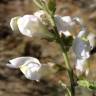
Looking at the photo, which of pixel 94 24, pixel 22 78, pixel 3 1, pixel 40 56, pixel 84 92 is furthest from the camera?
pixel 3 1

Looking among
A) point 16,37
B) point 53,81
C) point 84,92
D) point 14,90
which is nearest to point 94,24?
point 16,37

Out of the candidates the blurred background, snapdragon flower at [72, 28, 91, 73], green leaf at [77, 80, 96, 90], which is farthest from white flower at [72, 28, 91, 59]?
the blurred background

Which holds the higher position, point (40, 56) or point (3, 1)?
point (3, 1)

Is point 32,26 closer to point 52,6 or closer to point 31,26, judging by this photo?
point 31,26

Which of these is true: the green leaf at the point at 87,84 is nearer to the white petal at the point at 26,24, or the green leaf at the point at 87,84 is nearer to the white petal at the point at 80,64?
the white petal at the point at 80,64

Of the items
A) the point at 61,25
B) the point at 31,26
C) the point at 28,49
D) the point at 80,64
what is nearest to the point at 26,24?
the point at 31,26

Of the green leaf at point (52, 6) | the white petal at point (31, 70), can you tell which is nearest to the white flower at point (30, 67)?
the white petal at point (31, 70)

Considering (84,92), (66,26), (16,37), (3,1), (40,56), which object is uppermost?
(3,1)

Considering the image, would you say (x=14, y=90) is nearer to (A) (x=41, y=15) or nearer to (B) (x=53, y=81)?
(B) (x=53, y=81)
